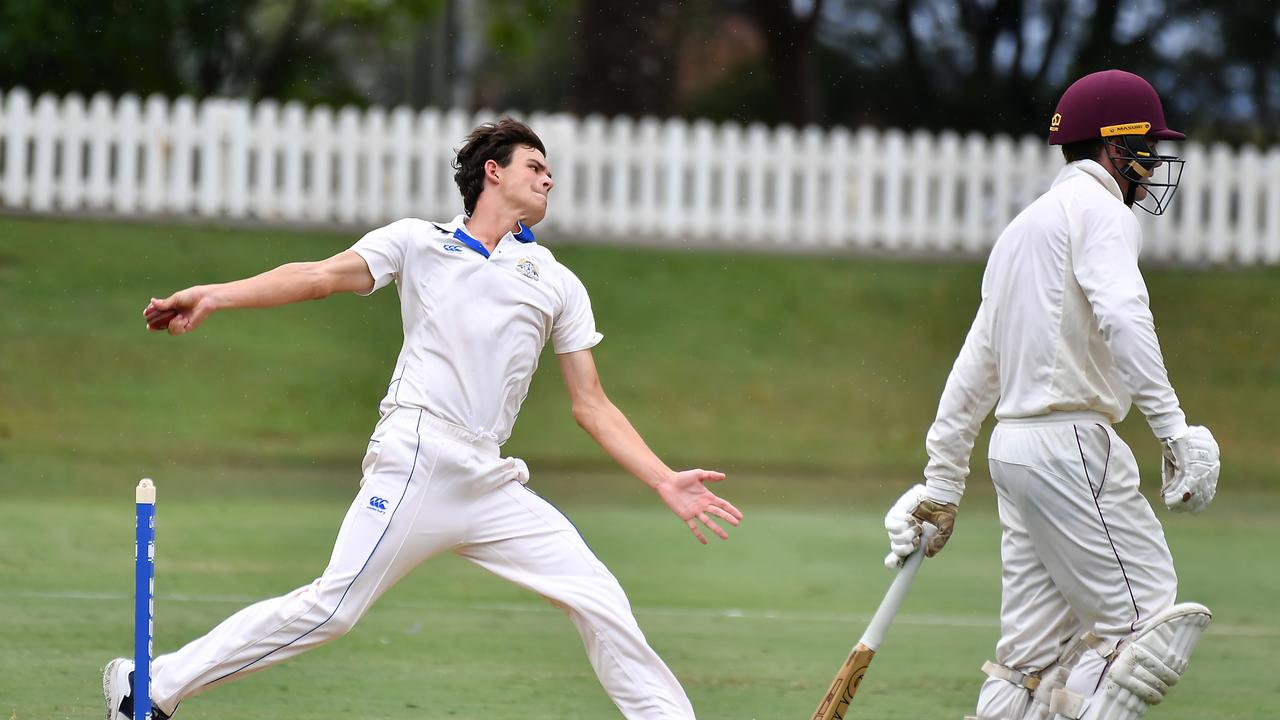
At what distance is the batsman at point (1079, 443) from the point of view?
4969 millimetres

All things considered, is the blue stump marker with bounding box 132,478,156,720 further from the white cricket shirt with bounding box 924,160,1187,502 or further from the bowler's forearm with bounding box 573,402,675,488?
the white cricket shirt with bounding box 924,160,1187,502

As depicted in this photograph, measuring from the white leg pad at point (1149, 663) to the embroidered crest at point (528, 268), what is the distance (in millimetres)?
2087

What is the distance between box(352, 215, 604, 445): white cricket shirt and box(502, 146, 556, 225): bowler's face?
0.38 feet

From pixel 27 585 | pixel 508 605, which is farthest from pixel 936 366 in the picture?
pixel 27 585

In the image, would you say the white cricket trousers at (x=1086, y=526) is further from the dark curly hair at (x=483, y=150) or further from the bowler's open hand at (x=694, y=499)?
the dark curly hair at (x=483, y=150)

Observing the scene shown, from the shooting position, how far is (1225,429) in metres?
17.1

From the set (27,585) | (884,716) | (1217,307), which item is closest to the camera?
(884,716)

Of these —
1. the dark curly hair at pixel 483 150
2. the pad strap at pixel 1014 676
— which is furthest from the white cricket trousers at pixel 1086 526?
the dark curly hair at pixel 483 150

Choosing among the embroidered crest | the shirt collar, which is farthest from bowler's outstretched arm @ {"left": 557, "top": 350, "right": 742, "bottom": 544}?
the shirt collar

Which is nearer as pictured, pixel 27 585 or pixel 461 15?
pixel 27 585

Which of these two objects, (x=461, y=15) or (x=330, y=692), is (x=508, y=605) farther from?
(x=461, y=15)

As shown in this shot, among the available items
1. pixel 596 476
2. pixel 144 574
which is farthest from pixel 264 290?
pixel 596 476

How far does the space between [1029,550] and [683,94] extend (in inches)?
981

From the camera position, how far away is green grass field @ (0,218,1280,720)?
740 cm
